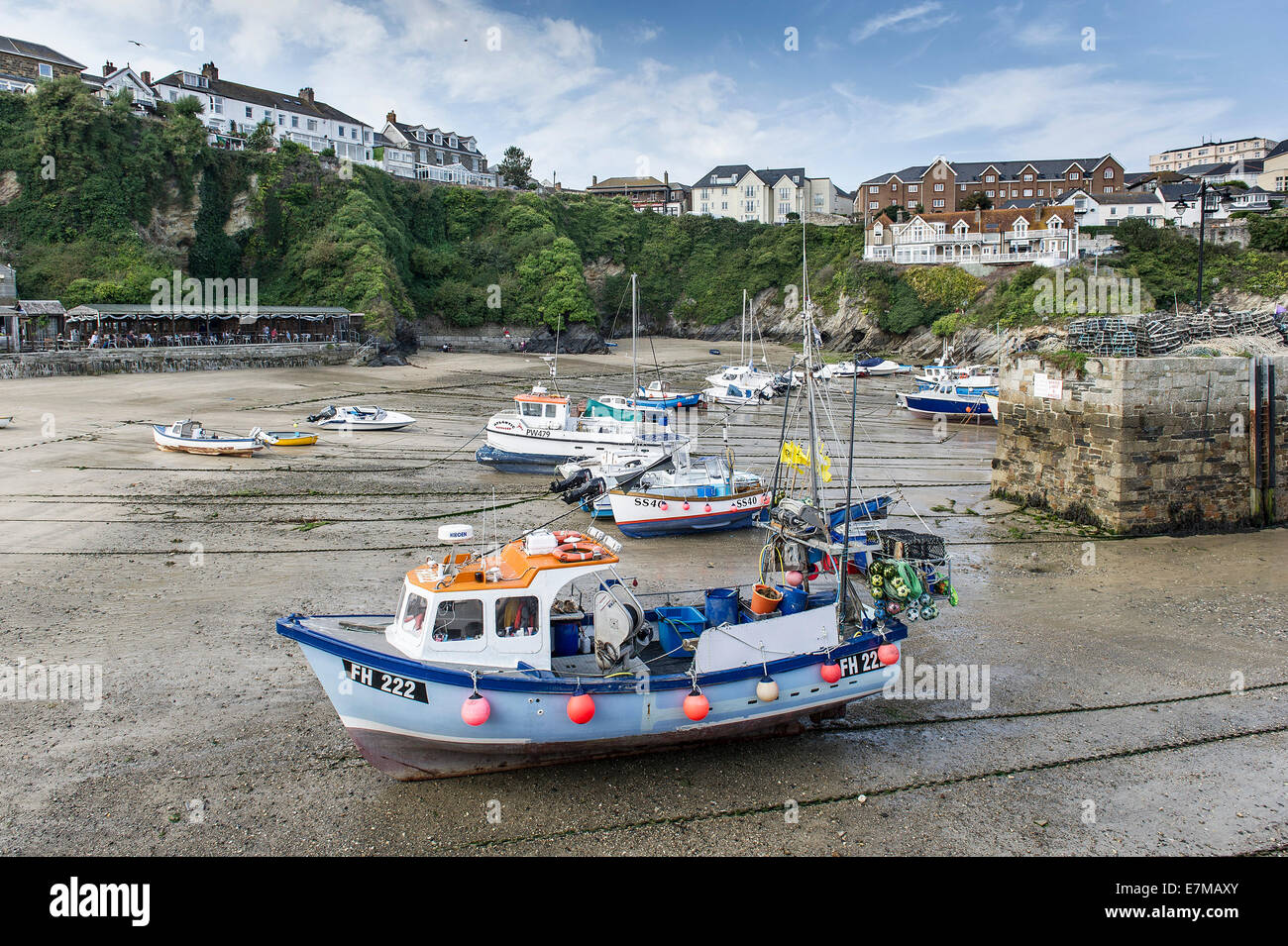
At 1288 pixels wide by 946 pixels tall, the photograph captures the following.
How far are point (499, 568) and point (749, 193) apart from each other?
97574 mm

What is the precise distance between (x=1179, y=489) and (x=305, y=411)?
29906 millimetres

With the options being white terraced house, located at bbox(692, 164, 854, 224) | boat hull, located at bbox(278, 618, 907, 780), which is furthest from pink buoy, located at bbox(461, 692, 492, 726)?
white terraced house, located at bbox(692, 164, 854, 224)

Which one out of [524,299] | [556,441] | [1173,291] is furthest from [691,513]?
[524,299]

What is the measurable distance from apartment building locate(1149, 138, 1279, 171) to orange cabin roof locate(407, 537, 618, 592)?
Answer: 155959 millimetres

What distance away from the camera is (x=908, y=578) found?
1069cm

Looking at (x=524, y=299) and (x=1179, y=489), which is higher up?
(x=524, y=299)

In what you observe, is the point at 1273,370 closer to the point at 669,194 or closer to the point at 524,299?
the point at 524,299

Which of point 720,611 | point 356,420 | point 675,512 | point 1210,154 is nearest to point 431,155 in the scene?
point 356,420

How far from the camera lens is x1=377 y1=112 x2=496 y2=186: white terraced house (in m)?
87.5

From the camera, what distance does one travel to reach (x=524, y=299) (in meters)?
70.4

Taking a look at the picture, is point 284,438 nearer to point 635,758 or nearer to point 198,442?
point 198,442

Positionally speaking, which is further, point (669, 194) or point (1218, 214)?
point (669, 194)

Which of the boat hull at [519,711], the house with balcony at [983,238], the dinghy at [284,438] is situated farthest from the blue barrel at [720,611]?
the house with balcony at [983,238]

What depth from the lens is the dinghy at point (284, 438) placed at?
89.2 ft
